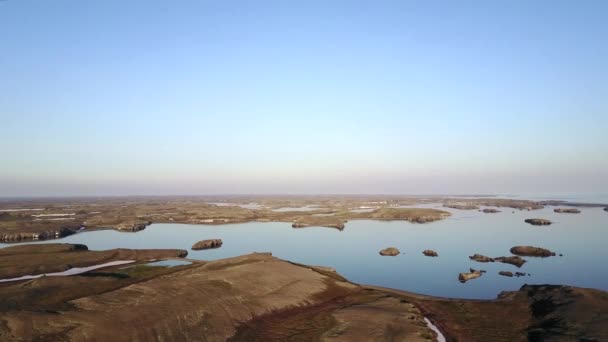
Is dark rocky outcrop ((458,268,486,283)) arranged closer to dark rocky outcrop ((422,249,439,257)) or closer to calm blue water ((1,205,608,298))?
calm blue water ((1,205,608,298))

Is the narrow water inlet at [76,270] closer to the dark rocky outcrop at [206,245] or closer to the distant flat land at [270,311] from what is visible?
the distant flat land at [270,311]

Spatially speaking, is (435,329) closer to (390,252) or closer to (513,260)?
(513,260)

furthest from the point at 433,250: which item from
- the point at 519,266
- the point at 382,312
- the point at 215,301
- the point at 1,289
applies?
the point at 1,289

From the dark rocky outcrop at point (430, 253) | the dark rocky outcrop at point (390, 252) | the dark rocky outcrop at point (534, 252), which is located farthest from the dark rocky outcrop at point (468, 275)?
the dark rocky outcrop at point (534, 252)

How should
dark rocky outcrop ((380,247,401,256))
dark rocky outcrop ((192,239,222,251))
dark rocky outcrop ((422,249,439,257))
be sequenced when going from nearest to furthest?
dark rocky outcrop ((422,249,439,257)) → dark rocky outcrop ((380,247,401,256)) → dark rocky outcrop ((192,239,222,251))

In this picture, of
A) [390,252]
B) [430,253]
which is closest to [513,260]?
[430,253]

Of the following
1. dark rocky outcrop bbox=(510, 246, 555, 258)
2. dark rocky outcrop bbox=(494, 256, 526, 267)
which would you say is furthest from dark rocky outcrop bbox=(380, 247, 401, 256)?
dark rocky outcrop bbox=(510, 246, 555, 258)

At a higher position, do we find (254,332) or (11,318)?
(11,318)

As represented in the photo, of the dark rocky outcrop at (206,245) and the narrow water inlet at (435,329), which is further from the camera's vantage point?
the dark rocky outcrop at (206,245)

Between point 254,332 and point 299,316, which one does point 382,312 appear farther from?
point 254,332
